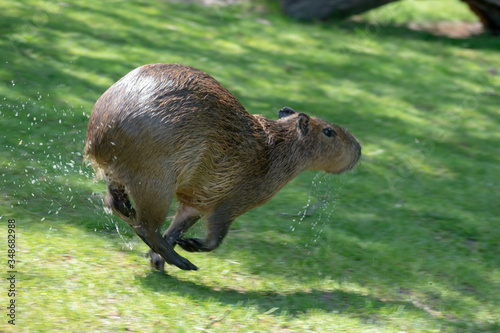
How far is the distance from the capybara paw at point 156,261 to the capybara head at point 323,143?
138cm

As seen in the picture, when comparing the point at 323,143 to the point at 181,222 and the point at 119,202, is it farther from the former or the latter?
the point at 119,202

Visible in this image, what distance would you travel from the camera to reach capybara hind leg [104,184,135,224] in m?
4.30

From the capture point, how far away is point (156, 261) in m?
4.49

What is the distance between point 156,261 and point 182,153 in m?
0.88

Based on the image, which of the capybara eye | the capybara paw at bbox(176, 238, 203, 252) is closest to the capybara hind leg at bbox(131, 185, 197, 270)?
the capybara paw at bbox(176, 238, 203, 252)

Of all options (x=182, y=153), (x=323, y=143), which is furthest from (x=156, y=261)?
(x=323, y=143)

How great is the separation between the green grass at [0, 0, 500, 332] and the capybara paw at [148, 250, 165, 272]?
6 cm

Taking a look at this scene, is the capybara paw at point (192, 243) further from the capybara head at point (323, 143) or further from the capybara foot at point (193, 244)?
the capybara head at point (323, 143)

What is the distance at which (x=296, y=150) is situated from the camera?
16.2 ft

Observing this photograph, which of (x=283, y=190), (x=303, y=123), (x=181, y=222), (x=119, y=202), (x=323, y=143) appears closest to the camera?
(x=119, y=202)

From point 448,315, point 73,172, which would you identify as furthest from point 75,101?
point 448,315

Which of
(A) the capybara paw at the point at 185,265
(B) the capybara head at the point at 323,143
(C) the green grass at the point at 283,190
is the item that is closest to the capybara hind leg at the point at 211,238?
(A) the capybara paw at the point at 185,265

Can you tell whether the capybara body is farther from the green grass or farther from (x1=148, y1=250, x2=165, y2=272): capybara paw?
the green grass

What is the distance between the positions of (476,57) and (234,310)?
8639mm
